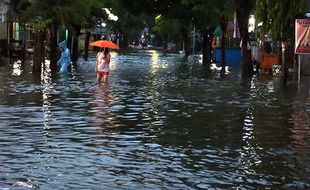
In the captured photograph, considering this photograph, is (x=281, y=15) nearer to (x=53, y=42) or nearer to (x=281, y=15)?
(x=281, y=15)

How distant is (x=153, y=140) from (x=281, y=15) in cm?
1282

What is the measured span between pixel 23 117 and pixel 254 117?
16.8 ft

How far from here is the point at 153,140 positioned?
10.9 m

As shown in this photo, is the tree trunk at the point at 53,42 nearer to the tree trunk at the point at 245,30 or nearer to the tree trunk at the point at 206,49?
the tree trunk at the point at 245,30

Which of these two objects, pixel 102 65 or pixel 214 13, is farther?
pixel 214 13

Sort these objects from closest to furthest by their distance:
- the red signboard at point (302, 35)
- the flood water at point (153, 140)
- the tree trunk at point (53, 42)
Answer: the flood water at point (153, 140)
the red signboard at point (302, 35)
the tree trunk at point (53, 42)

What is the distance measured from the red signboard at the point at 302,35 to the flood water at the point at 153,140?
215cm

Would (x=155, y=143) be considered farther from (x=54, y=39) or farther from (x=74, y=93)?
(x=54, y=39)

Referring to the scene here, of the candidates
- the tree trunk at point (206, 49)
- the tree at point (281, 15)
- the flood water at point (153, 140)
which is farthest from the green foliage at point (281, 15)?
the tree trunk at point (206, 49)

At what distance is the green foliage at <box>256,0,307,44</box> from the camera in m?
22.1

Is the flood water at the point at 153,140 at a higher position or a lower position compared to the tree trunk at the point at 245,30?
lower

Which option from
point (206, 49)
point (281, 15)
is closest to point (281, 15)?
point (281, 15)

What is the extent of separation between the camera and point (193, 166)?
8.76 meters

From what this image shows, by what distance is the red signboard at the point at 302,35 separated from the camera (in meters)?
21.2
